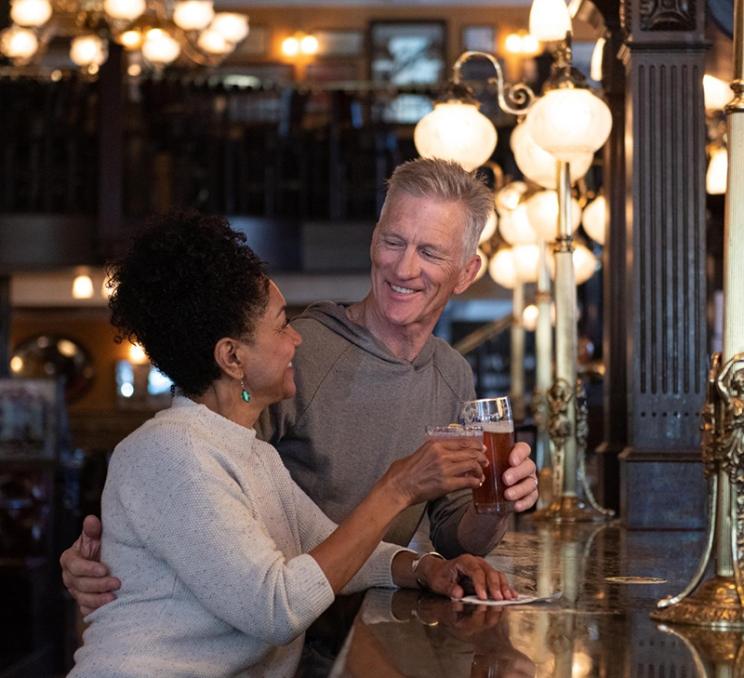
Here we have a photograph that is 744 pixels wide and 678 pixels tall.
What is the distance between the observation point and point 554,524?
458 cm

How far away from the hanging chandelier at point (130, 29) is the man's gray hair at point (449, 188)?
9.32 meters

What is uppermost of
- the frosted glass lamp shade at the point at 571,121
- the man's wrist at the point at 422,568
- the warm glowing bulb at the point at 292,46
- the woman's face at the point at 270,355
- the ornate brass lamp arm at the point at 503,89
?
the warm glowing bulb at the point at 292,46

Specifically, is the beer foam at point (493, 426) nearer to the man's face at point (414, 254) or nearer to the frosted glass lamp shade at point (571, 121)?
the man's face at point (414, 254)

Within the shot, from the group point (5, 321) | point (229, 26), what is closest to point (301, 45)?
point (229, 26)

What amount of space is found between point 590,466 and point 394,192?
382cm

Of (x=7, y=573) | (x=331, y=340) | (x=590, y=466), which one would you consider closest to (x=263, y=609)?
(x=331, y=340)

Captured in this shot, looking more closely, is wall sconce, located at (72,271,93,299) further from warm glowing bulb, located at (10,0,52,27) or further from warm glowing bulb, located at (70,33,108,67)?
warm glowing bulb, located at (10,0,52,27)

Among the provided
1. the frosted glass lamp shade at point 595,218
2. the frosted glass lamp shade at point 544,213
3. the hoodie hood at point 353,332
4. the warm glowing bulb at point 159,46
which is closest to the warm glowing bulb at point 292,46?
the warm glowing bulb at point 159,46

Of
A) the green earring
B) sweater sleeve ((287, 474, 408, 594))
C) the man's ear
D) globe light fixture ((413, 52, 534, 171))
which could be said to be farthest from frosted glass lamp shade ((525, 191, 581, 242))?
the green earring

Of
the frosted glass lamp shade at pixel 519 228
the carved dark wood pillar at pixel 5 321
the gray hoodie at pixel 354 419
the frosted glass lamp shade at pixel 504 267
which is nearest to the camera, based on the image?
the gray hoodie at pixel 354 419

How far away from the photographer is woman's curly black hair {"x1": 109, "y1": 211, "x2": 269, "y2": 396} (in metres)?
2.43

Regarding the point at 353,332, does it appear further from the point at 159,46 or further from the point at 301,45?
the point at 301,45

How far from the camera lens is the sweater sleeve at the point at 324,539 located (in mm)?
2709

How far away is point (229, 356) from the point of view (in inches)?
97.3
